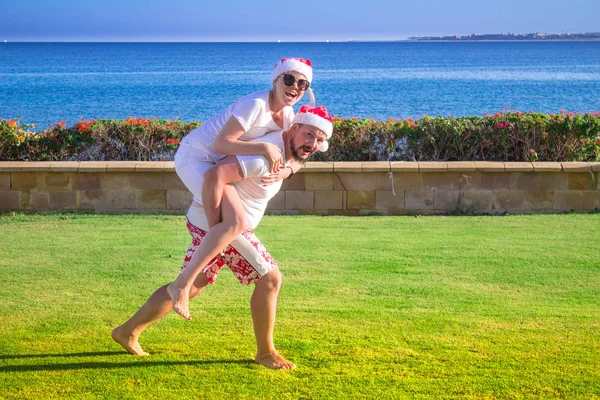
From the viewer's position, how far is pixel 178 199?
956 centimetres

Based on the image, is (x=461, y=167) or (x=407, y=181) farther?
(x=407, y=181)

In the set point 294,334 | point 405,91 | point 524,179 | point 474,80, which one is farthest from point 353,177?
point 474,80

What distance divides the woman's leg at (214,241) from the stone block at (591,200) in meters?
6.79

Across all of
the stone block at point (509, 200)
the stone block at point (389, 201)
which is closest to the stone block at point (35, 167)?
the stone block at point (389, 201)

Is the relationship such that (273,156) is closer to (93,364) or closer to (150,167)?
(93,364)

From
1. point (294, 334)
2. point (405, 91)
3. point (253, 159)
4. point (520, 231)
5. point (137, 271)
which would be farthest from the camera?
point (405, 91)

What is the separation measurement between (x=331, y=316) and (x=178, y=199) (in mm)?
4573

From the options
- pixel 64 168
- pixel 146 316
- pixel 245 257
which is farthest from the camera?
pixel 64 168

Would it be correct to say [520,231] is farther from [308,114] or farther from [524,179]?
[308,114]

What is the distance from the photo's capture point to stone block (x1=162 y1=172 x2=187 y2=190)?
9469 mm

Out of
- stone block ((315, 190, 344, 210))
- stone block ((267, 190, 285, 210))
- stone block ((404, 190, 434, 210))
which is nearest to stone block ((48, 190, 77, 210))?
stone block ((267, 190, 285, 210))

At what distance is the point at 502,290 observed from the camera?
607 centimetres

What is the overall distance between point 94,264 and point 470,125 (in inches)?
225

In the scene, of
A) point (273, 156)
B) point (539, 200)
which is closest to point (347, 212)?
point (539, 200)
